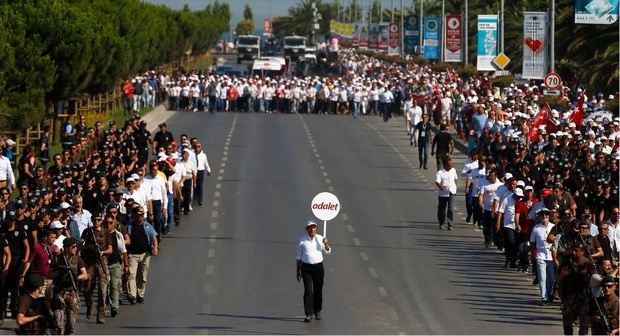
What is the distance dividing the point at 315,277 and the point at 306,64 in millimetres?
100926

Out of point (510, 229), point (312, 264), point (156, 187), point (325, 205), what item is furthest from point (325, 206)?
point (156, 187)

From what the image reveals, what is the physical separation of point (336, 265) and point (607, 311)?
8.53m

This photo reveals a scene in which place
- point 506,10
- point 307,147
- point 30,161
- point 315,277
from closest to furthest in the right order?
point 315,277 < point 30,161 < point 307,147 < point 506,10

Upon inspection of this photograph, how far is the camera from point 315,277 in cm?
1947

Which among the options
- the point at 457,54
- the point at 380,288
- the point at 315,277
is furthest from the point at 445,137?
the point at 457,54

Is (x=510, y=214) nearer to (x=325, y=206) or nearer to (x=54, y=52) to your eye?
(x=325, y=206)

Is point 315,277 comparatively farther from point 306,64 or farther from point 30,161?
point 306,64

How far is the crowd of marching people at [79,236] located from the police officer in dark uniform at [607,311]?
19.2ft

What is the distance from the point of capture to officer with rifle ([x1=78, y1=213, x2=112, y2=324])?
19125 millimetres

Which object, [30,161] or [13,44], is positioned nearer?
[30,161]

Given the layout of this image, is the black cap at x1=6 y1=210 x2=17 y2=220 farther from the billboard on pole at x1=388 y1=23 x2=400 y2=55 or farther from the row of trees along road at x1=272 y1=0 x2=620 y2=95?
the billboard on pole at x1=388 y1=23 x2=400 y2=55

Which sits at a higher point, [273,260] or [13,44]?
[13,44]

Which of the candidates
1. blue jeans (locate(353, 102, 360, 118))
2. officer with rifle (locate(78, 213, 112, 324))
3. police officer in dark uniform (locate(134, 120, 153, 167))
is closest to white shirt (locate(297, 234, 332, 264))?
officer with rifle (locate(78, 213, 112, 324))

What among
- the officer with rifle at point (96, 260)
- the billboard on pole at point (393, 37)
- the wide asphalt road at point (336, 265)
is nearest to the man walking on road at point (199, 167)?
the wide asphalt road at point (336, 265)
